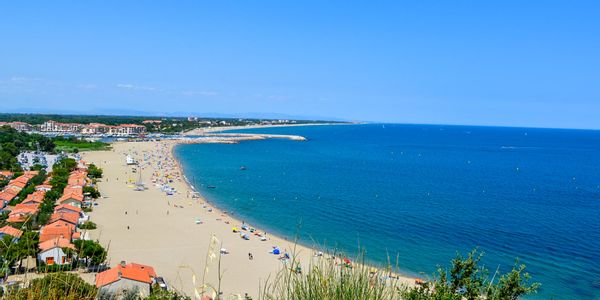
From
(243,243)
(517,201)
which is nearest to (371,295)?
(243,243)

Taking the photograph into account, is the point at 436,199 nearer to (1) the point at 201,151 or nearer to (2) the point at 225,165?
(2) the point at 225,165

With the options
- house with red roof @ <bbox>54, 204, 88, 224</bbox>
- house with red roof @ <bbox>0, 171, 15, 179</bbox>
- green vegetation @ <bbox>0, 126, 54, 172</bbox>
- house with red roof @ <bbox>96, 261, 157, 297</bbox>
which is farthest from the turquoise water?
green vegetation @ <bbox>0, 126, 54, 172</bbox>

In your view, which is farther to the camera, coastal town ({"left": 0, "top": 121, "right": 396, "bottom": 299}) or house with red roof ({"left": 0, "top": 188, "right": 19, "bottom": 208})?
house with red roof ({"left": 0, "top": 188, "right": 19, "bottom": 208})

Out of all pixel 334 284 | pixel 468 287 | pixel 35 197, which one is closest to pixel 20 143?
pixel 35 197

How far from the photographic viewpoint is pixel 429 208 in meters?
33.0

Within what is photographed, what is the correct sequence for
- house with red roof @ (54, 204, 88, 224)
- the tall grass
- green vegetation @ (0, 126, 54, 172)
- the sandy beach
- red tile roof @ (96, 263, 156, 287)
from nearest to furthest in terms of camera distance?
the tall grass, red tile roof @ (96, 263, 156, 287), the sandy beach, house with red roof @ (54, 204, 88, 224), green vegetation @ (0, 126, 54, 172)

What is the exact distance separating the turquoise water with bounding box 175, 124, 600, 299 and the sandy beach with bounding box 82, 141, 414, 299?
8.30 feet

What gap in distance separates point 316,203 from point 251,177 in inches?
515

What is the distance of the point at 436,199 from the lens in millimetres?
36625

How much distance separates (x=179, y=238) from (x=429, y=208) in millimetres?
19570

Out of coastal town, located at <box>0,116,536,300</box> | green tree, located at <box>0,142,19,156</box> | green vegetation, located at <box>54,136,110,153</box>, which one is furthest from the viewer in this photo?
green vegetation, located at <box>54,136,110,153</box>

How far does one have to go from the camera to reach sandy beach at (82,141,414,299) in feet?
57.8

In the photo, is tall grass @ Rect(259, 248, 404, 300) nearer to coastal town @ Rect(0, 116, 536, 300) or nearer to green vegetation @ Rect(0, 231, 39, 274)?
coastal town @ Rect(0, 116, 536, 300)

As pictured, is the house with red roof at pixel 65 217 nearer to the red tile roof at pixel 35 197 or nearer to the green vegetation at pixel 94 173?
the red tile roof at pixel 35 197
